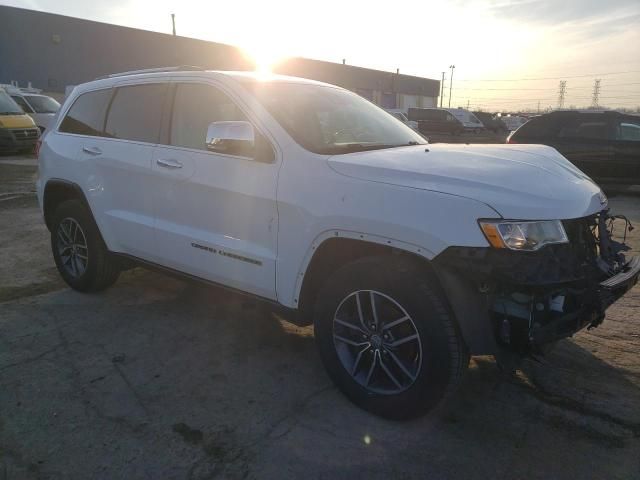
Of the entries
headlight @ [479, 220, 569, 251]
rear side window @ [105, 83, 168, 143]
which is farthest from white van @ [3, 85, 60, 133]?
headlight @ [479, 220, 569, 251]

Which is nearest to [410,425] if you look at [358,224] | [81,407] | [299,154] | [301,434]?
[301,434]

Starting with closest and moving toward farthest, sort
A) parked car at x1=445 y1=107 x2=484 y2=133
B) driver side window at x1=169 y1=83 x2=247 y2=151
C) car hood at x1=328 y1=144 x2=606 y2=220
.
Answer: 1. car hood at x1=328 y1=144 x2=606 y2=220
2. driver side window at x1=169 y1=83 x2=247 y2=151
3. parked car at x1=445 y1=107 x2=484 y2=133

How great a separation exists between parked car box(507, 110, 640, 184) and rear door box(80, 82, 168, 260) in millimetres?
8261

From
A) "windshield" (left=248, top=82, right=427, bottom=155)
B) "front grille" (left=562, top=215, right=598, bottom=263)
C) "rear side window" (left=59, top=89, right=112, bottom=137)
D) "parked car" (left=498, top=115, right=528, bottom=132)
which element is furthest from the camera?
"parked car" (left=498, top=115, right=528, bottom=132)

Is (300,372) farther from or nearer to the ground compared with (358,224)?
nearer to the ground

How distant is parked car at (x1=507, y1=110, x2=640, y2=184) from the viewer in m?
10.0

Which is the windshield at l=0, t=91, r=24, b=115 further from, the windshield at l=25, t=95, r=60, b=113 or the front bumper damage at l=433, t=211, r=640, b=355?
the front bumper damage at l=433, t=211, r=640, b=355

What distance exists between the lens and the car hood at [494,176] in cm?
256

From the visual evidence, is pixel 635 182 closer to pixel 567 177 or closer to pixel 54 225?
pixel 567 177

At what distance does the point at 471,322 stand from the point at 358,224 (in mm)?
747

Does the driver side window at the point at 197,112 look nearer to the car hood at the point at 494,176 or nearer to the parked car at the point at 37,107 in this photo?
the car hood at the point at 494,176

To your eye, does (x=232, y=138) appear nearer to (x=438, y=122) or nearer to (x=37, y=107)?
(x=37, y=107)

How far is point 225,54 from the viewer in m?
42.4

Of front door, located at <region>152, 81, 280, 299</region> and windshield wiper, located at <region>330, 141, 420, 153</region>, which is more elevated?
windshield wiper, located at <region>330, 141, 420, 153</region>
